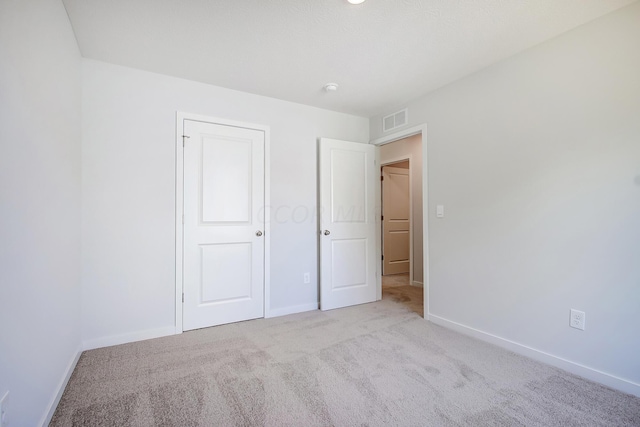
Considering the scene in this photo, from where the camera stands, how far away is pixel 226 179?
115 inches

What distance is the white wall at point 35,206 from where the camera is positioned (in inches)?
43.8

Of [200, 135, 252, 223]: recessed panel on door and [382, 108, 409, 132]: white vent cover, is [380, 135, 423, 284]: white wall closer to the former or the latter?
[382, 108, 409, 132]: white vent cover

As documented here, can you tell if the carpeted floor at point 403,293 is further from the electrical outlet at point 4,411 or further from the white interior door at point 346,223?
the electrical outlet at point 4,411

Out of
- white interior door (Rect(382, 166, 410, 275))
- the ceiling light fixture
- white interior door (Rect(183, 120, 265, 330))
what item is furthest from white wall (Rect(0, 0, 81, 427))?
white interior door (Rect(382, 166, 410, 275))

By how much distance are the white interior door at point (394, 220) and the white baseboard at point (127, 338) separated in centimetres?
382

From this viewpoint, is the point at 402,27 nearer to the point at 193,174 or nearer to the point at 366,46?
the point at 366,46

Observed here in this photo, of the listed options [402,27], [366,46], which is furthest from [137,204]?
[402,27]

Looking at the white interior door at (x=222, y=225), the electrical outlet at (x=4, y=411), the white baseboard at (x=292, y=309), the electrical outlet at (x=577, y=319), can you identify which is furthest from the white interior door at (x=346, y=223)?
the electrical outlet at (x=4, y=411)

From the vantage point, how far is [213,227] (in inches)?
112

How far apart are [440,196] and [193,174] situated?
249 cm

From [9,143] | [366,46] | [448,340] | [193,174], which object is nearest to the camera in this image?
[9,143]

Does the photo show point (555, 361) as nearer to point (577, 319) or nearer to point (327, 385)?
point (577, 319)

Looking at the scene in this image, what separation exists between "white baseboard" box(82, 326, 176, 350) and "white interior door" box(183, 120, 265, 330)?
178mm

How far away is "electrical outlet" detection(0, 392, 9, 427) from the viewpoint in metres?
1.02
